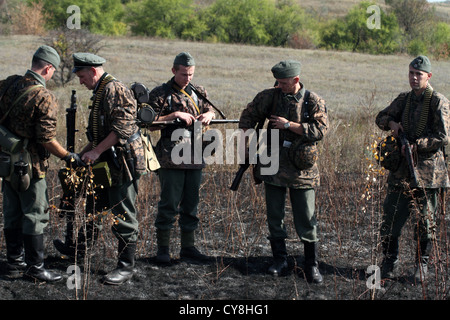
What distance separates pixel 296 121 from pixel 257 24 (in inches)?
1803

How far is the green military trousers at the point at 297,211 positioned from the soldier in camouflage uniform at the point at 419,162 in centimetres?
62

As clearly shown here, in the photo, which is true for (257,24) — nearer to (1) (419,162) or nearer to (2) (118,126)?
(1) (419,162)

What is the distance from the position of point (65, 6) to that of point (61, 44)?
110 feet

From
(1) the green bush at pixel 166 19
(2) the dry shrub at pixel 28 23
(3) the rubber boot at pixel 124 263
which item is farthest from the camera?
(1) the green bush at pixel 166 19

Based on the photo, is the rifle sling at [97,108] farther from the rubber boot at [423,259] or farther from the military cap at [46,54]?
the rubber boot at [423,259]

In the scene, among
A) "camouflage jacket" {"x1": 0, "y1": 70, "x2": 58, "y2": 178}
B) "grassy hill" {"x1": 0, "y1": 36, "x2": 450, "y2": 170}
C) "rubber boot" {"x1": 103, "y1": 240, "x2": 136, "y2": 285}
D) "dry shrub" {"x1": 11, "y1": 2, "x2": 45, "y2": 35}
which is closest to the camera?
"camouflage jacket" {"x1": 0, "y1": 70, "x2": 58, "y2": 178}

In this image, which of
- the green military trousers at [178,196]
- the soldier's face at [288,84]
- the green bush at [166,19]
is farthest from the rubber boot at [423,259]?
the green bush at [166,19]

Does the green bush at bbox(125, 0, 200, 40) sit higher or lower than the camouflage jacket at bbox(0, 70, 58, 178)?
higher

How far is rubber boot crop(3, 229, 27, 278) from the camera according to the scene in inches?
171

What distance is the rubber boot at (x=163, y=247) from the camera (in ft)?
15.5

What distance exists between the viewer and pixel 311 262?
4.48 meters

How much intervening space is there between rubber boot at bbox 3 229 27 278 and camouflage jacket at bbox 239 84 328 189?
78.8 inches

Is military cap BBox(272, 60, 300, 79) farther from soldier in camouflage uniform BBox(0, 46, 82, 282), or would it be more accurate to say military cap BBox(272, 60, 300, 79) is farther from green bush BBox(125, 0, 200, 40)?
green bush BBox(125, 0, 200, 40)

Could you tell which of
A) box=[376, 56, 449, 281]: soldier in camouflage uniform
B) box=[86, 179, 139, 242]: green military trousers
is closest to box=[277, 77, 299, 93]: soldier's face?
box=[376, 56, 449, 281]: soldier in camouflage uniform
